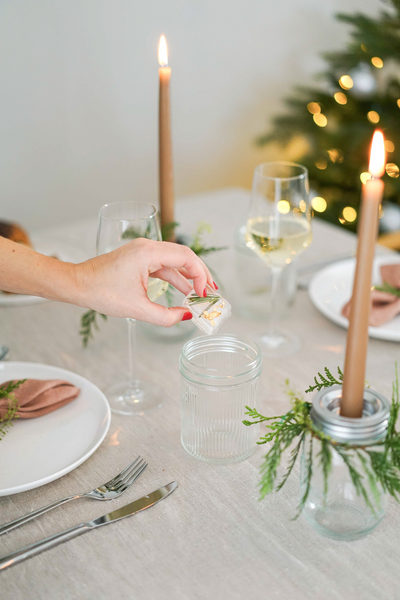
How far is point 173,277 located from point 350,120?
2.34m

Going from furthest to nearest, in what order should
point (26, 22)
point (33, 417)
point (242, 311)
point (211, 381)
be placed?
point (26, 22) < point (242, 311) < point (33, 417) < point (211, 381)

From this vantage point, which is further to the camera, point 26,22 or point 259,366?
point 26,22

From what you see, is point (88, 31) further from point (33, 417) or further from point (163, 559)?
point (163, 559)

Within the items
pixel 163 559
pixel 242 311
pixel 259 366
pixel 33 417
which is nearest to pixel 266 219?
pixel 242 311

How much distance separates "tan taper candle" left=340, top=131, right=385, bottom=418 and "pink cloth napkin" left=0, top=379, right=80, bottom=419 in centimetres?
46

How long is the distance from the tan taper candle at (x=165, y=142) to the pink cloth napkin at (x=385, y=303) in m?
0.40

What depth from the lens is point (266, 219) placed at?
3.53 ft

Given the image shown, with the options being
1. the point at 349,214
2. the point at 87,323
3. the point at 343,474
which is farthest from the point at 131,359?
the point at 349,214

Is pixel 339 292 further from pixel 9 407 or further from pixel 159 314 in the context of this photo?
pixel 9 407

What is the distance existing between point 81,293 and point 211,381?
0.21 metres

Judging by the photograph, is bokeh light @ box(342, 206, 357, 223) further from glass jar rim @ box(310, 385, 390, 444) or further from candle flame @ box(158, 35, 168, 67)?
glass jar rim @ box(310, 385, 390, 444)

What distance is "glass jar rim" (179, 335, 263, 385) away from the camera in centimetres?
77

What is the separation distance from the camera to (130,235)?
33.8 inches

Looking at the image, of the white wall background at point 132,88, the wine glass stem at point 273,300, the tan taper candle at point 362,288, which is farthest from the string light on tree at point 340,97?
the tan taper candle at point 362,288
